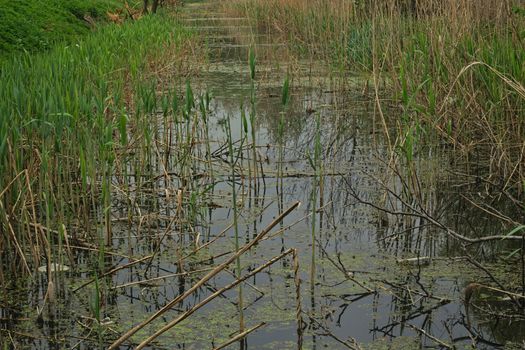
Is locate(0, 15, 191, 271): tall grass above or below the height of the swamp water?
above

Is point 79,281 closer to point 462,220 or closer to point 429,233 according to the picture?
point 429,233

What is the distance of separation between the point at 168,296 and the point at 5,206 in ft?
2.77

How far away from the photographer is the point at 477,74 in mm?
4961

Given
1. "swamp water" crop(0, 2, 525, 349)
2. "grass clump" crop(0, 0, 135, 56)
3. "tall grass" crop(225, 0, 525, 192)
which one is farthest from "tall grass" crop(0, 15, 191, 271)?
"grass clump" crop(0, 0, 135, 56)

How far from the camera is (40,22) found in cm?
966

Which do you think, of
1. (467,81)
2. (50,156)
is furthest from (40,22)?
(50,156)

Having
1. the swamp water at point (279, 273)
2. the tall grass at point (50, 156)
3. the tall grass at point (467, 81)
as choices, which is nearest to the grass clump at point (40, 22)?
the tall grass at point (50, 156)

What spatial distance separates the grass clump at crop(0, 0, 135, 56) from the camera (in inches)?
322

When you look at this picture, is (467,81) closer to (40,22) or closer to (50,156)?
(50,156)

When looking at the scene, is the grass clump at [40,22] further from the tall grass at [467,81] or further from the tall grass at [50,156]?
the tall grass at [467,81]

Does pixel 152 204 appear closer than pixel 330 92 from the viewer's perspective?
Yes

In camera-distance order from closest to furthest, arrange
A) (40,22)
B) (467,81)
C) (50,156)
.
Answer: (50,156) → (467,81) → (40,22)

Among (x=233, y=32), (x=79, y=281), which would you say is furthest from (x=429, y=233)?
(x=233, y=32)

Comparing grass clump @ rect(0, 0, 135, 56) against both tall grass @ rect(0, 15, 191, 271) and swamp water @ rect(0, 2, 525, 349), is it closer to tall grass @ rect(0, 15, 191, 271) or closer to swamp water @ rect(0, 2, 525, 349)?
tall grass @ rect(0, 15, 191, 271)
